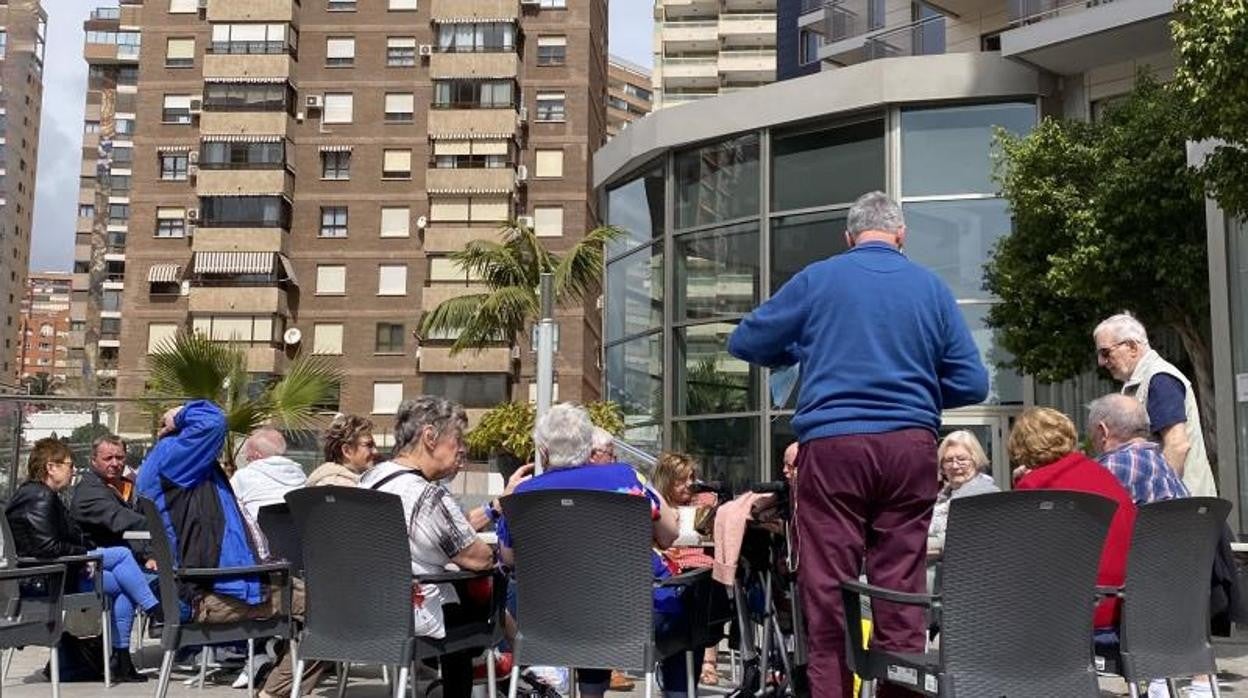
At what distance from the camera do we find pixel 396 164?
5497 centimetres

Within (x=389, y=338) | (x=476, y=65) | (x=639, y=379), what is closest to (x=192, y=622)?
(x=639, y=379)

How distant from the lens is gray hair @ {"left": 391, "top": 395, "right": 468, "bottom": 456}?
19.0 ft

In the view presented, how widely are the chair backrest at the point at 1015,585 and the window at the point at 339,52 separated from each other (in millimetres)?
54441

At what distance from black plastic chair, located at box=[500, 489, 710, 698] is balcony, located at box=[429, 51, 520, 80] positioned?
166 feet

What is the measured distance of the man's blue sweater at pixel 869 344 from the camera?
4.53 metres

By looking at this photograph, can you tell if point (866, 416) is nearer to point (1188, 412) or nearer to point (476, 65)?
point (1188, 412)

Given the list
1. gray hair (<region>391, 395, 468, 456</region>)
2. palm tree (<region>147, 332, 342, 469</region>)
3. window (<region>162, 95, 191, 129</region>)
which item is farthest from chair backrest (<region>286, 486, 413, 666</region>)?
window (<region>162, 95, 191, 129</region>)

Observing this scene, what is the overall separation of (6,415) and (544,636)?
1149cm

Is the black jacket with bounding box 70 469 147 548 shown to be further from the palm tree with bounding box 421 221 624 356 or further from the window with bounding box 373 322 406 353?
the window with bounding box 373 322 406 353

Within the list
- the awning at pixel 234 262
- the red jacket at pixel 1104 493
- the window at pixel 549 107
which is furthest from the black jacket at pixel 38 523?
the window at pixel 549 107

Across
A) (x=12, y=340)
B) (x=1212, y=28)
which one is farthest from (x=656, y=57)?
(x=12, y=340)

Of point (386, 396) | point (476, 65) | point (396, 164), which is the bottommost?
point (386, 396)

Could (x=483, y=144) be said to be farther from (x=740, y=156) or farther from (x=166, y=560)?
(x=166, y=560)

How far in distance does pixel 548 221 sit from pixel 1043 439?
50092 mm
